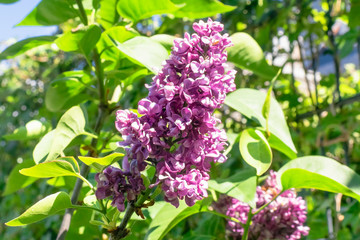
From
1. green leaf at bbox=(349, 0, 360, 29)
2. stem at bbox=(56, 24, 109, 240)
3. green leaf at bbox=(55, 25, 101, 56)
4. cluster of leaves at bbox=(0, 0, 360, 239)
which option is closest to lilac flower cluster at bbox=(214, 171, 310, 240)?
cluster of leaves at bbox=(0, 0, 360, 239)

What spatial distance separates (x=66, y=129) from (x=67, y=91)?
25 cm

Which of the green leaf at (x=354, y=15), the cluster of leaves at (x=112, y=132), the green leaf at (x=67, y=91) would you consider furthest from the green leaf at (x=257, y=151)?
the green leaf at (x=354, y=15)

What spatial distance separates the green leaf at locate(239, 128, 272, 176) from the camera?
0.52 meters

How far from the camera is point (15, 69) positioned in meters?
3.38

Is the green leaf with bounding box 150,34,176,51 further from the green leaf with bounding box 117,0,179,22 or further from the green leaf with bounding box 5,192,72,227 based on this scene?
the green leaf with bounding box 5,192,72,227

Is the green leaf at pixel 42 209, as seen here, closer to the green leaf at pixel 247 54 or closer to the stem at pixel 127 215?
the stem at pixel 127 215

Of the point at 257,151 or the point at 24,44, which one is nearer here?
the point at 257,151

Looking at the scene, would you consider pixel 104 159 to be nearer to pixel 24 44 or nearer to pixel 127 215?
pixel 127 215

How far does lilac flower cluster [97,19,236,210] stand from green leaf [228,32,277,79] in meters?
0.21

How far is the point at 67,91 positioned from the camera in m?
0.75

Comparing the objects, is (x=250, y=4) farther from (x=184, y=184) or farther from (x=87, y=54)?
(x=184, y=184)

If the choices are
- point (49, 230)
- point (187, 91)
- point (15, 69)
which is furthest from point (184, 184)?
point (15, 69)

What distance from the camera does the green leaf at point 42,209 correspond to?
425 millimetres

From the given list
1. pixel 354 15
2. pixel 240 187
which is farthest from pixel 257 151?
pixel 354 15
